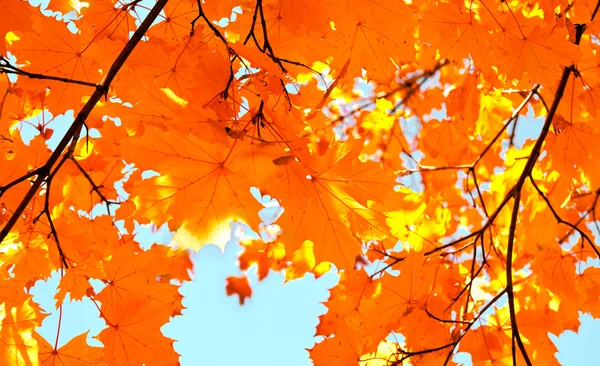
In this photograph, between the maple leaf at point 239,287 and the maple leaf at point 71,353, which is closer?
the maple leaf at point 71,353

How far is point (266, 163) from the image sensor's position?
1315mm

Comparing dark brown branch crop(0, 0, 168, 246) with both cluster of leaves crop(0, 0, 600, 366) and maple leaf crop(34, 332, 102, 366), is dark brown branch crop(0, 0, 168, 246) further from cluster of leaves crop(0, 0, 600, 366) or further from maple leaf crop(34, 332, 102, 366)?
maple leaf crop(34, 332, 102, 366)

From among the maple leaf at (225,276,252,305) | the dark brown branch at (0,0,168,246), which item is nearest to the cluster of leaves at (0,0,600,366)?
the dark brown branch at (0,0,168,246)

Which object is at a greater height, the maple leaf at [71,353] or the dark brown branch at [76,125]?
the dark brown branch at [76,125]

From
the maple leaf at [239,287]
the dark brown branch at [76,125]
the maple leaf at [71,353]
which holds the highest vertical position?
the maple leaf at [239,287]

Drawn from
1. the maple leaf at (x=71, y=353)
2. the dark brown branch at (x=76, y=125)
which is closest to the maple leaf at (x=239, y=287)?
the maple leaf at (x=71, y=353)

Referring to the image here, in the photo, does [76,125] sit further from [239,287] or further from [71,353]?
[239,287]

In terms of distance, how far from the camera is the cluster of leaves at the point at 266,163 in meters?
1.42

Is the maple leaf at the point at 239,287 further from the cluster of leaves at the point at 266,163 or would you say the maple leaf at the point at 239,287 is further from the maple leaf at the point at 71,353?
the maple leaf at the point at 71,353

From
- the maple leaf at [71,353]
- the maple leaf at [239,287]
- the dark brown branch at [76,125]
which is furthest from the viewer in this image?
the maple leaf at [239,287]

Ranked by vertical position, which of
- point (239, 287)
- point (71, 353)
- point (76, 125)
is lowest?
point (71, 353)

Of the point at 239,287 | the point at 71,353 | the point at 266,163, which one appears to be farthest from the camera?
the point at 239,287

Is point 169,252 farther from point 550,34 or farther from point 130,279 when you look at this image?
point 550,34

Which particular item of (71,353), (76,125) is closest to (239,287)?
(71,353)
